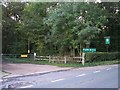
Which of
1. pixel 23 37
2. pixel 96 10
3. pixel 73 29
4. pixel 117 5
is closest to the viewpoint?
pixel 73 29

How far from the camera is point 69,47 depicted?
36.2m

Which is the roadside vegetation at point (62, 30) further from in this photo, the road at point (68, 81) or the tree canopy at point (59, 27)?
Result: the road at point (68, 81)

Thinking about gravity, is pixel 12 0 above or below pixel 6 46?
above

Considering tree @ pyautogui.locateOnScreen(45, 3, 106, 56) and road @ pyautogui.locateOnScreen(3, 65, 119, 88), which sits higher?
tree @ pyautogui.locateOnScreen(45, 3, 106, 56)

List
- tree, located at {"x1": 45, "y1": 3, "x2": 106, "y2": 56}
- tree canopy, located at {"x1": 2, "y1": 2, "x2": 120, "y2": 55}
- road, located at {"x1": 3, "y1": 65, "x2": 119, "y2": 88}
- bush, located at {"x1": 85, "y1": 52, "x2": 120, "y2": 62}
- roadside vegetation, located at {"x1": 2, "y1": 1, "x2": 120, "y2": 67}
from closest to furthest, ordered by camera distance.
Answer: road, located at {"x1": 3, "y1": 65, "x2": 119, "y2": 88}
bush, located at {"x1": 85, "y1": 52, "x2": 120, "y2": 62}
tree, located at {"x1": 45, "y1": 3, "x2": 106, "y2": 56}
roadside vegetation, located at {"x1": 2, "y1": 1, "x2": 120, "y2": 67}
tree canopy, located at {"x1": 2, "y1": 2, "x2": 120, "y2": 55}

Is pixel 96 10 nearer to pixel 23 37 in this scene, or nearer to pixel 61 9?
pixel 61 9

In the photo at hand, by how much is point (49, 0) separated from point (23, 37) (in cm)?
1010

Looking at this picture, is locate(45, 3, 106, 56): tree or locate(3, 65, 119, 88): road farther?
locate(45, 3, 106, 56): tree

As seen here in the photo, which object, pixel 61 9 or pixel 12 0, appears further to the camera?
pixel 12 0

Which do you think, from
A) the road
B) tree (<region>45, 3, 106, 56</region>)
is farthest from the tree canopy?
the road

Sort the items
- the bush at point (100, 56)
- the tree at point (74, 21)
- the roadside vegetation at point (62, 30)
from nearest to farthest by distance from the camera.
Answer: the bush at point (100, 56) < the tree at point (74, 21) < the roadside vegetation at point (62, 30)

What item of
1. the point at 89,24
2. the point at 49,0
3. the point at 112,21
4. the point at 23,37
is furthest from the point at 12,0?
the point at 89,24

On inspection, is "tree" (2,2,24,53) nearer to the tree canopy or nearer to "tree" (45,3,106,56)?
the tree canopy

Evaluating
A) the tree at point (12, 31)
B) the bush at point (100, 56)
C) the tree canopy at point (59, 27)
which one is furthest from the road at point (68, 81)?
the tree at point (12, 31)
